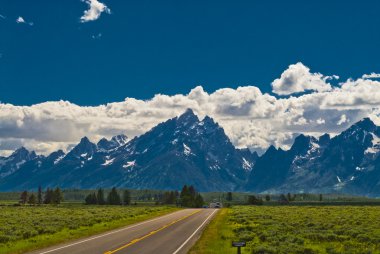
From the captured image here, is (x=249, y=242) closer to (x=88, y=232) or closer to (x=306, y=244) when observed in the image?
(x=306, y=244)

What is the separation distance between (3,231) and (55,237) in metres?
6.58

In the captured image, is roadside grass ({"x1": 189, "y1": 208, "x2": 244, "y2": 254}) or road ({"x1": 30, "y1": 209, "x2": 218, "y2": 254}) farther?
roadside grass ({"x1": 189, "y1": 208, "x2": 244, "y2": 254})

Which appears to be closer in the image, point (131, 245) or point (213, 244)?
point (131, 245)

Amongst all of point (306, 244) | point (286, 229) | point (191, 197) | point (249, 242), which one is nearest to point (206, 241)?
point (249, 242)

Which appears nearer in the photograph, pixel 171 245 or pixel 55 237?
pixel 171 245

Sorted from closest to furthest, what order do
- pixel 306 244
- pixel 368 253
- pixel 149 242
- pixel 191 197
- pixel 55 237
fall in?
pixel 368 253 < pixel 306 244 < pixel 149 242 < pixel 55 237 < pixel 191 197

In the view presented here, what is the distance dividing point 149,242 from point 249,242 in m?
7.16

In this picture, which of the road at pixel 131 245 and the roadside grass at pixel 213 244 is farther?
the roadside grass at pixel 213 244

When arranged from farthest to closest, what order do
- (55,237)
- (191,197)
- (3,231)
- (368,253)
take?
(191,197)
(3,231)
(55,237)
(368,253)

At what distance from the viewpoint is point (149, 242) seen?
36906 millimetres

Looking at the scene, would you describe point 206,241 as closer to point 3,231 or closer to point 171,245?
point 171,245

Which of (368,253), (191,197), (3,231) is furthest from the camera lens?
(191,197)

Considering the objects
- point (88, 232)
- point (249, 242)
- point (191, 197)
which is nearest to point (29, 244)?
point (88, 232)

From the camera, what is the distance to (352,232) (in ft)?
136
